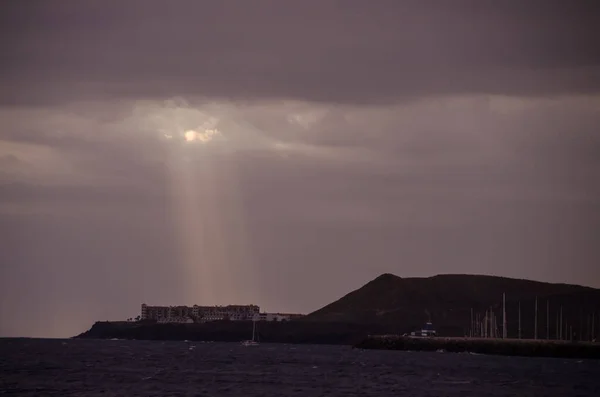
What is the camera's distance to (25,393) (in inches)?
4397

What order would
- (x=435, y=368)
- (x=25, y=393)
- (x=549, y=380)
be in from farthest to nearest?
Result: (x=435, y=368) → (x=549, y=380) → (x=25, y=393)

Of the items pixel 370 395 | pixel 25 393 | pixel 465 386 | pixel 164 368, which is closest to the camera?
pixel 25 393

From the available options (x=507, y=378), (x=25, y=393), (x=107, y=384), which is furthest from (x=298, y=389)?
(x=507, y=378)

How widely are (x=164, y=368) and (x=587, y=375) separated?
2552 inches

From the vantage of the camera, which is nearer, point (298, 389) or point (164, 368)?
point (298, 389)

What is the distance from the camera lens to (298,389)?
416ft

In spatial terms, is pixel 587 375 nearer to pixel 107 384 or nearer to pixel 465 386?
pixel 465 386

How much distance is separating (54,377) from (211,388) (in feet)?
83.4

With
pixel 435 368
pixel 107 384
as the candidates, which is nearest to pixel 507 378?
pixel 435 368

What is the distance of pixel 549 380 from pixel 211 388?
5546 centimetres

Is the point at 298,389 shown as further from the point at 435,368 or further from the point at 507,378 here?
the point at 435,368

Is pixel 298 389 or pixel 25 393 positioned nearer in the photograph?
pixel 25 393

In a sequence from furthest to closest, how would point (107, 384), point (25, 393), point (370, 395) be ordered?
1. point (107, 384)
2. point (370, 395)
3. point (25, 393)

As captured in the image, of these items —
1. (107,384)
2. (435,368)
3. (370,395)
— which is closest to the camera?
(370,395)
